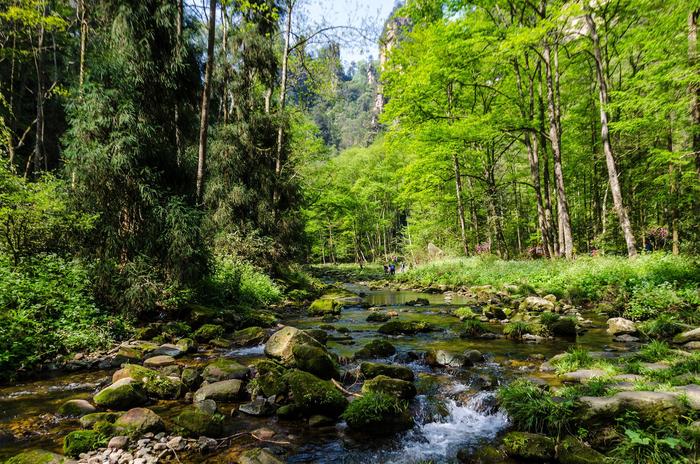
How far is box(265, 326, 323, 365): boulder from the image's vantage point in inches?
288

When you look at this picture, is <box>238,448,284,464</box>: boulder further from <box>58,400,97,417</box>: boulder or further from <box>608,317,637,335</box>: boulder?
<box>608,317,637,335</box>: boulder

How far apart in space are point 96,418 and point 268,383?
2.44 metres

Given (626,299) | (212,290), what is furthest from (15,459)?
(626,299)

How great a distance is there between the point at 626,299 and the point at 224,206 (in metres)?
16.4

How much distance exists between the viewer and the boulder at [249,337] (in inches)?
366

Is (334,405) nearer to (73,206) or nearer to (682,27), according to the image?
(73,206)

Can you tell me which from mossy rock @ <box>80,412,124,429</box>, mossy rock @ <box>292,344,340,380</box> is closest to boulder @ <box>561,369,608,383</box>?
mossy rock @ <box>292,344,340,380</box>

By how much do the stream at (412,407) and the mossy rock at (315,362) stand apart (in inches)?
23.0

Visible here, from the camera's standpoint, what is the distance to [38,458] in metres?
3.85

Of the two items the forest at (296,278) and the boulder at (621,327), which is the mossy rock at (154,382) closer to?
the forest at (296,278)

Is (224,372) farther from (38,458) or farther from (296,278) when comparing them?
(296,278)

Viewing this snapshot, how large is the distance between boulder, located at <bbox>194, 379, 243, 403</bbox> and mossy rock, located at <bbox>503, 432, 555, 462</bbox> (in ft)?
13.9

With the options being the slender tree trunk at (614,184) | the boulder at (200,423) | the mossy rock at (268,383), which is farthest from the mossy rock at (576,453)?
the slender tree trunk at (614,184)

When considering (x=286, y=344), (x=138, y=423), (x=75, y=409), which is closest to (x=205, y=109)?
(x=286, y=344)
